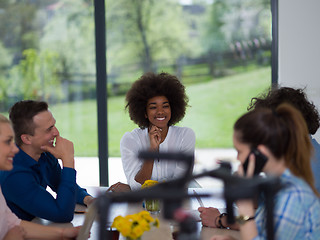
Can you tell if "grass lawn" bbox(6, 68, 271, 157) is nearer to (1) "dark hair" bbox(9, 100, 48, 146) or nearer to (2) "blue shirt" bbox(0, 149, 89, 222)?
(1) "dark hair" bbox(9, 100, 48, 146)

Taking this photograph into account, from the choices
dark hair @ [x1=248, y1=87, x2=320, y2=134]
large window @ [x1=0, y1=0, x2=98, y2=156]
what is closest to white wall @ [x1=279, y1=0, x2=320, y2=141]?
dark hair @ [x1=248, y1=87, x2=320, y2=134]

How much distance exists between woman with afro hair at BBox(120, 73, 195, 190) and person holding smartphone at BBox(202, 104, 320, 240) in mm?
1377

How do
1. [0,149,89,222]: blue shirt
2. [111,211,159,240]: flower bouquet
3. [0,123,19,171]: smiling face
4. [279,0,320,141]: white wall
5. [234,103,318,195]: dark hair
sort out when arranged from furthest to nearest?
[279,0,320,141]: white wall
[0,149,89,222]: blue shirt
[0,123,19,171]: smiling face
[111,211,159,240]: flower bouquet
[234,103,318,195]: dark hair

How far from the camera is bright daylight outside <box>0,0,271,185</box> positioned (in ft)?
14.1

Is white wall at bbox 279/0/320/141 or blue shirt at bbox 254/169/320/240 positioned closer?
blue shirt at bbox 254/169/320/240

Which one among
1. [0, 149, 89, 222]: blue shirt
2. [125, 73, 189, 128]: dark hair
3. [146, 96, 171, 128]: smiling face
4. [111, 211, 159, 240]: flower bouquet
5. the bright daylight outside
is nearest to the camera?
[111, 211, 159, 240]: flower bouquet

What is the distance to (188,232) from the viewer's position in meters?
0.79

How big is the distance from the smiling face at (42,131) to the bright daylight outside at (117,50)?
6.25ft

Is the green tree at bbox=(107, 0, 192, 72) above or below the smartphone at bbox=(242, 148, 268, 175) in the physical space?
above

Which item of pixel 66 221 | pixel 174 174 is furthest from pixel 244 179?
pixel 174 174

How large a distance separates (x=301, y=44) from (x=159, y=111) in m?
1.53

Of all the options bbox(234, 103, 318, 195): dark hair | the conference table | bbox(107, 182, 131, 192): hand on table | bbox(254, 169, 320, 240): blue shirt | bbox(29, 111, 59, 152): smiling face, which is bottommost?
the conference table

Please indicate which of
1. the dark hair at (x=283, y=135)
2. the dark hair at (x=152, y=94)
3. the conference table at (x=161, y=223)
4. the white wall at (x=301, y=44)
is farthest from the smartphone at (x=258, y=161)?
the white wall at (x=301, y=44)

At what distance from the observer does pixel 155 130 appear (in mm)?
3082
